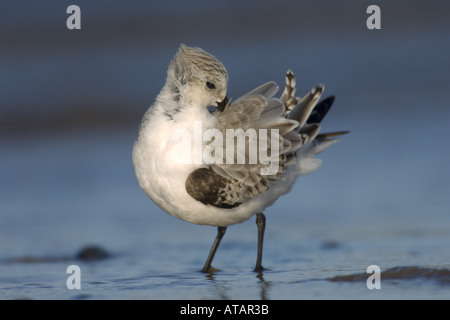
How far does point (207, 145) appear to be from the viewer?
4.86 metres

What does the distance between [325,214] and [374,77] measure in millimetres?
5385

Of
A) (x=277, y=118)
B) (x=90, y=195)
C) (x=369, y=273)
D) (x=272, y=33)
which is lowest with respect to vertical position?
(x=369, y=273)

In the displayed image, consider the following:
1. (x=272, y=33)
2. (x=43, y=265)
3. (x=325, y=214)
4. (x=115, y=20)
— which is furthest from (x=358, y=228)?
(x=115, y=20)

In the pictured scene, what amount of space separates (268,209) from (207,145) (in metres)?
2.69

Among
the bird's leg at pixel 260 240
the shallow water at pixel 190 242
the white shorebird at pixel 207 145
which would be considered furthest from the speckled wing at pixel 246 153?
the shallow water at pixel 190 242

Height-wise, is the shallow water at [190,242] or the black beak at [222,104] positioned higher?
the black beak at [222,104]

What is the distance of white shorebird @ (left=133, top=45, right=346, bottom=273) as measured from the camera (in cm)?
479

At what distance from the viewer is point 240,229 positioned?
6.89 metres

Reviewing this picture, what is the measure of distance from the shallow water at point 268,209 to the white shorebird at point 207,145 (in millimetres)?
551

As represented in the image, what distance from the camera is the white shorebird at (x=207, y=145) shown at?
479 centimetres

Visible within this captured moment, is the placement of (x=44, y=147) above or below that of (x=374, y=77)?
below

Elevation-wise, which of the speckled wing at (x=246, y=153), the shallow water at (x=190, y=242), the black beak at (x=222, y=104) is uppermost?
the black beak at (x=222, y=104)

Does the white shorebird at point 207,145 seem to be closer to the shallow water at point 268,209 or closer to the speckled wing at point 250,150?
the speckled wing at point 250,150

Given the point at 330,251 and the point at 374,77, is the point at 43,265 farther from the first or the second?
the point at 374,77
